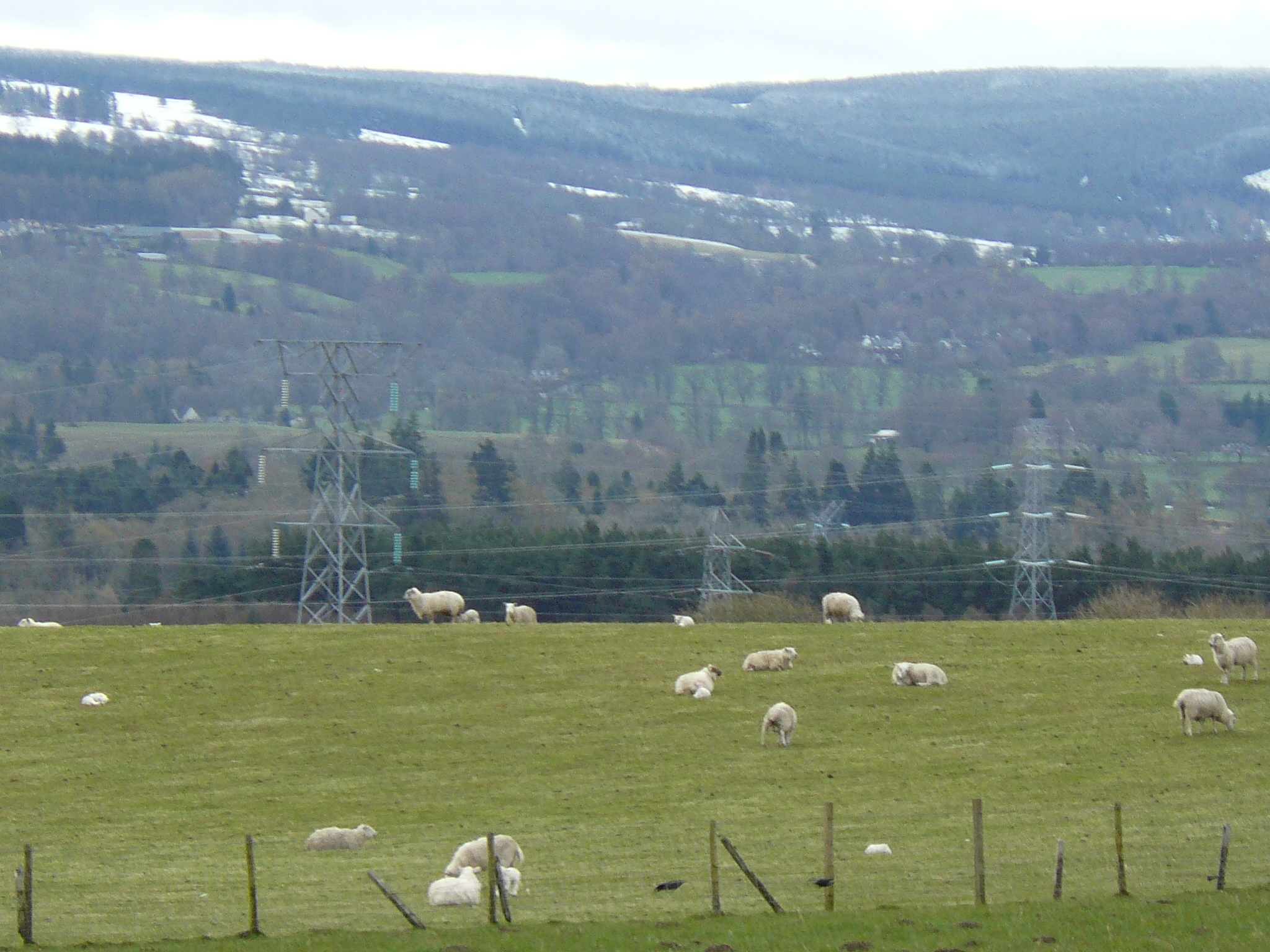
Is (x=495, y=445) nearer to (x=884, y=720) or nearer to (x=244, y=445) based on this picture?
(x=244, y=445)

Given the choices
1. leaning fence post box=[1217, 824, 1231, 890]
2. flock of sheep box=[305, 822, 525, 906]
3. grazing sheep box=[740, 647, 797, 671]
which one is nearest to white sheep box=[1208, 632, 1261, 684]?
grazing sheep box=[740, 647, 797, 671]

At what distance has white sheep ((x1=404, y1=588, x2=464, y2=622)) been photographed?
48.4 meters

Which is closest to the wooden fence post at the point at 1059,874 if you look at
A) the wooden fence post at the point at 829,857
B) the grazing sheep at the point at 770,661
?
the wooden fence post at the point at 829,857

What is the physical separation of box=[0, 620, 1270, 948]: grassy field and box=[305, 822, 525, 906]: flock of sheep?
32 cm

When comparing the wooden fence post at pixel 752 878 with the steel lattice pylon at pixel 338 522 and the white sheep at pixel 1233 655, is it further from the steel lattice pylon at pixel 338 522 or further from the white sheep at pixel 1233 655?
Result: the steel lattice pylon at pixel 338 522

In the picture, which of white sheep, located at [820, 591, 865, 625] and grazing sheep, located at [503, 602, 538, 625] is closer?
white sheep, located at [820, 591, 865, 625]

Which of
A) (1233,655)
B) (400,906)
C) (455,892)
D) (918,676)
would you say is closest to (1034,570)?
(1233,655)

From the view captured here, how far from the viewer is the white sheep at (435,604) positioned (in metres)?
48.4

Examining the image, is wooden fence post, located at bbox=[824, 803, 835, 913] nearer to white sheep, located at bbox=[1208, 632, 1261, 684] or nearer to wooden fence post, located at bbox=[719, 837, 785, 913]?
wooden fence post, located at bbox=[719, 837, 785, 913]

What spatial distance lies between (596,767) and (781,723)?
3706mm

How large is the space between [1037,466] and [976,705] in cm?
4852

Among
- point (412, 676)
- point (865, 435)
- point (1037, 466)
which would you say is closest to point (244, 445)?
point (865, 435)

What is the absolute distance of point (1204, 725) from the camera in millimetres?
32281

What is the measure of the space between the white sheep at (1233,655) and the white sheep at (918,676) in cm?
566
